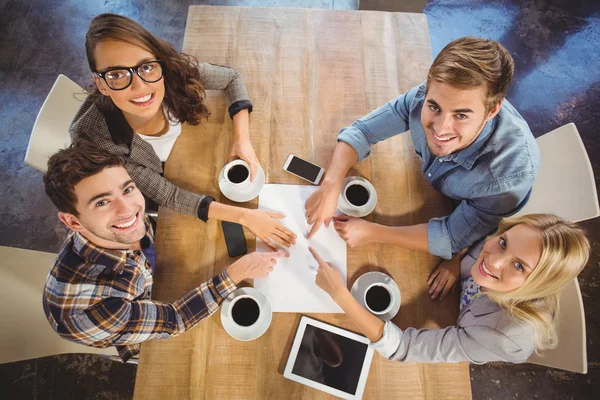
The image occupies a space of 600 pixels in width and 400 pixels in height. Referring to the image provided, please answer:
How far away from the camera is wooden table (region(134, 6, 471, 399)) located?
42.1 inches

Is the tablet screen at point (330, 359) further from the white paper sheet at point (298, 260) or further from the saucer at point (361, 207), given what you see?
the saucer at point (361, 207)

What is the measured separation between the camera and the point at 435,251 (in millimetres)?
1168

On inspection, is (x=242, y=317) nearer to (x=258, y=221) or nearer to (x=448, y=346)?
(x=258, y=221)

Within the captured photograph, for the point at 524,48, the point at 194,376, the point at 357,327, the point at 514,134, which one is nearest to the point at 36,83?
the point at 194,376

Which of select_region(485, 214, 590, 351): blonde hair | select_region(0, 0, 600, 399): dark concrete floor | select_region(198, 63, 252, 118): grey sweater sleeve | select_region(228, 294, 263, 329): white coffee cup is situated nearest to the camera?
select_region(485, 214, 590, 351): blonde hair

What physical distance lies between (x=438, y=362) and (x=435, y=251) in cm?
31

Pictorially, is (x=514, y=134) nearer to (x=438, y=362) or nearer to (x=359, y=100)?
(x=359, y=100)

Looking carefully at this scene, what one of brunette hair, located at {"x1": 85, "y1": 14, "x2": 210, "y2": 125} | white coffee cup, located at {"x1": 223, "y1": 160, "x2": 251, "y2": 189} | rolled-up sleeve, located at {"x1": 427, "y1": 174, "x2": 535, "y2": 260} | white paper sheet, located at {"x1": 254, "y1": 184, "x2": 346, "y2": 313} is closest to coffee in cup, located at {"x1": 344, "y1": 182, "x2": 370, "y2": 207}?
white paper sheet, located at {"x1": 254, "y1": 184, "x2": 346, "y2": 313}

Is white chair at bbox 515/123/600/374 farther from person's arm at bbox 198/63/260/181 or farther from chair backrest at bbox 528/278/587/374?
person's arm at bbox 198/63/260/181

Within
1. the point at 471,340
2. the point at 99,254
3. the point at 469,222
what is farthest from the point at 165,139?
the point at 471,340

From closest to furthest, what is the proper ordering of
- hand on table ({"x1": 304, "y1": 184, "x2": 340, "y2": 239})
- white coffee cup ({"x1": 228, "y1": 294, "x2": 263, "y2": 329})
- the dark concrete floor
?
white coffee cup ({"x1": 228, "y1": 294, "x2": 263, "y2": 329}) → hand on table ({"x1": 304, "y1": 184, "x2": 340, "y2": 239}) → the dark concrete floor

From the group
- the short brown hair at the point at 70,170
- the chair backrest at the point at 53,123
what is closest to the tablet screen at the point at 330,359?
the short brown hair at the point at 70,170

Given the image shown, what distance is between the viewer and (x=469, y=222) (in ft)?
3.76

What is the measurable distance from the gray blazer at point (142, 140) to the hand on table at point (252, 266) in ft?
0.63
